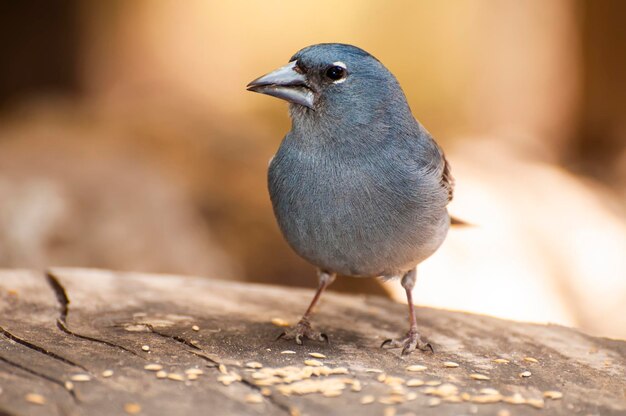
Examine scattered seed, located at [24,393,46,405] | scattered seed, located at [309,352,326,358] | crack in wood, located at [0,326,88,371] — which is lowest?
scattered seed, located at [24,393,46,405]

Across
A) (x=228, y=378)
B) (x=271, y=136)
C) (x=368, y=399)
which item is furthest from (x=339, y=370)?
(x=271, y=136)

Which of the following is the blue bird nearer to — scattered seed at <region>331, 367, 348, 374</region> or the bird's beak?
the bird's beak

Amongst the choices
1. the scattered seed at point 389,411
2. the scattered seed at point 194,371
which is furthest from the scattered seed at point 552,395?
the scattered seed at point 194,371

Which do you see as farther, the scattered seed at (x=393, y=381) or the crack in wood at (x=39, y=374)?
the scattered seed at (x=393, y=381)

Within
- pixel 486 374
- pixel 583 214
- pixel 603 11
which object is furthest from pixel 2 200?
pixel 603 11

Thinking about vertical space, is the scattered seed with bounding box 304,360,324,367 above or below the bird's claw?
below

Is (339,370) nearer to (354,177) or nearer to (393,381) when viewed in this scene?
(393,381)

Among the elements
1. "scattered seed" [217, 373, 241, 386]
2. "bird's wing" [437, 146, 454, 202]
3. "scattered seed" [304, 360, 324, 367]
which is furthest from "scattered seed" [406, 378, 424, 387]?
"bird's wing" [437, 146, 454, 202]

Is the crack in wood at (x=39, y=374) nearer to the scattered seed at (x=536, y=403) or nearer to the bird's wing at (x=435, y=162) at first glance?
the scattered seed at (x=536, y=403)
